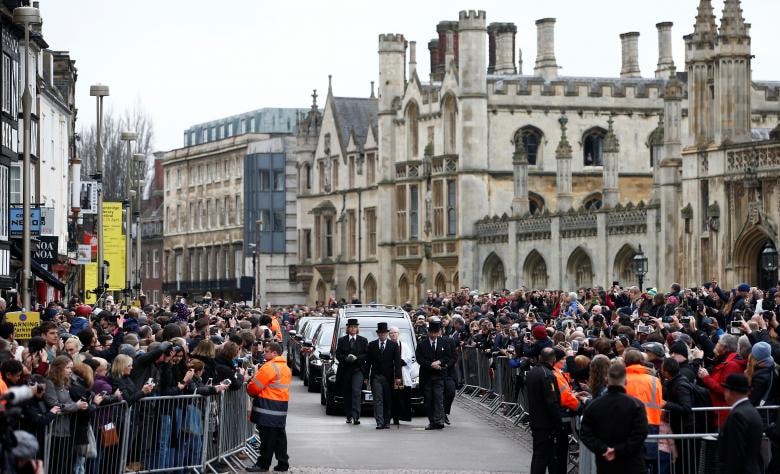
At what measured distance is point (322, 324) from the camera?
35.1m

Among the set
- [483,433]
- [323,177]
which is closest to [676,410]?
[483,433]

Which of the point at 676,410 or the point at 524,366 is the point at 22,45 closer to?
the point at 524,366

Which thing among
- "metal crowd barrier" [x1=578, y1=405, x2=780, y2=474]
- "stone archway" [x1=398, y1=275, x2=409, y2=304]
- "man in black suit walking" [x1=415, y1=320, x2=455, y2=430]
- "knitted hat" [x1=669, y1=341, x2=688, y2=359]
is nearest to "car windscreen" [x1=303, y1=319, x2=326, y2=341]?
"man in black suit walking" [x1=415, y1=320, x2=455, y2=430]

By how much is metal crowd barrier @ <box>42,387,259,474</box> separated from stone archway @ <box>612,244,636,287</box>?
39398 mm

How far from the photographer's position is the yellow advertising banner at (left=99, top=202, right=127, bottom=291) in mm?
52809

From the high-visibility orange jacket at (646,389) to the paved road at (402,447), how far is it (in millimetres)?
4490

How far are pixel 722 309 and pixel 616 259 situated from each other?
31119 millimetres

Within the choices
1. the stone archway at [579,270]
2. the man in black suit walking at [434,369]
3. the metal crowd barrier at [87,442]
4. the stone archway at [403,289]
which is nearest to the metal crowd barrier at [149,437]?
the metal crowd barrier at [87,442]

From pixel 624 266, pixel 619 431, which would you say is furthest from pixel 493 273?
pixel 619 431

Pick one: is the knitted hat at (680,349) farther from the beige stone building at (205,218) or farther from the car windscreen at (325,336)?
the beige stone building at (205,218)

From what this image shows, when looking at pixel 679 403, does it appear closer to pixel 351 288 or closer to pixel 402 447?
pixel 402 447

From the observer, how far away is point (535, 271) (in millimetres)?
66000

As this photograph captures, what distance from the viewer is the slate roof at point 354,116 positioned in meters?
87.4

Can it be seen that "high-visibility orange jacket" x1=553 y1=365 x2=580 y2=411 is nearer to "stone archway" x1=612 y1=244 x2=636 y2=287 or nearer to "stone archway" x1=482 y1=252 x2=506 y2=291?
"stone archway" x1=612 y1=244 x2=636 y2=287
